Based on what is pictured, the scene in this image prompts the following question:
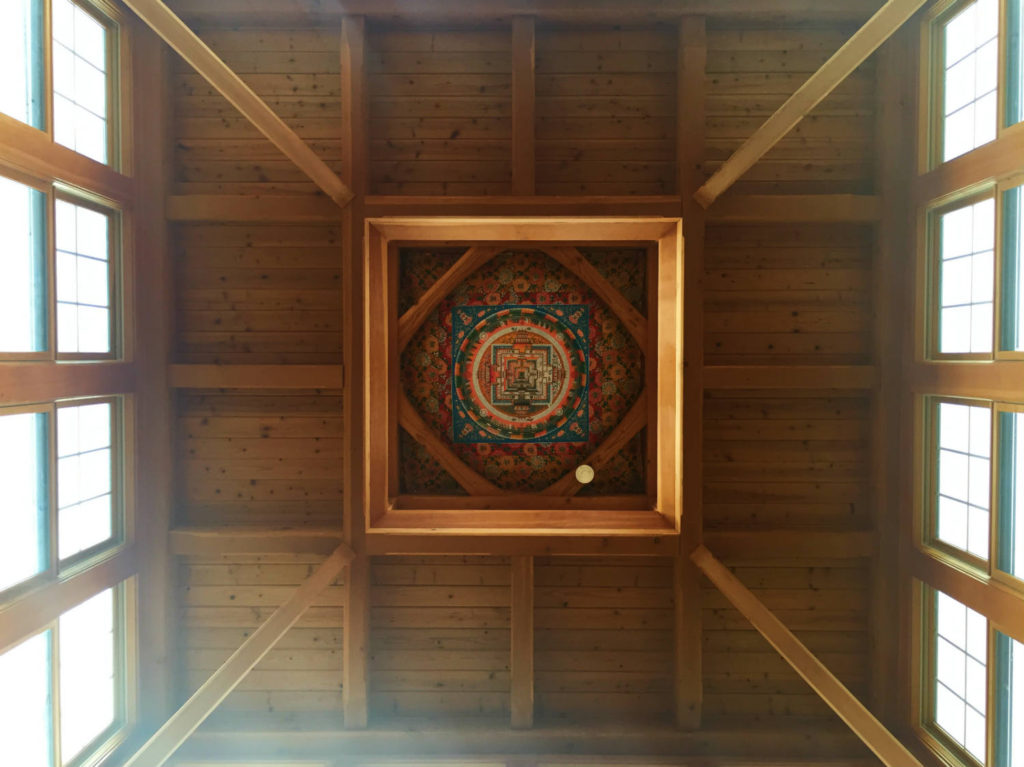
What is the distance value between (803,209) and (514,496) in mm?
3221

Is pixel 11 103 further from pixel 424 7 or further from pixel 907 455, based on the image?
pixel 907 455

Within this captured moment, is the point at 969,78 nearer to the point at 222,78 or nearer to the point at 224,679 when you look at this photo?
the point at 222,78

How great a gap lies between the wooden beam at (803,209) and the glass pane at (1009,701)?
2980mm

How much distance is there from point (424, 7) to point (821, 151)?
131 inches

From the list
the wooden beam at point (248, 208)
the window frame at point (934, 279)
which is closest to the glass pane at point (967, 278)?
the window frame at point (934, 279)

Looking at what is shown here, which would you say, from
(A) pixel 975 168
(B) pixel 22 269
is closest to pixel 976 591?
(A) pixel 975 168

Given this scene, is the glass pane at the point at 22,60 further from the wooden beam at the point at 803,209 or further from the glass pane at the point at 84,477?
the wooden beam at the point at 803,209

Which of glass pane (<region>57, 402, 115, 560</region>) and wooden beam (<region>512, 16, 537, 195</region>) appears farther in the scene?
wooden beam (<region>512, 16, 537, 195</region>)

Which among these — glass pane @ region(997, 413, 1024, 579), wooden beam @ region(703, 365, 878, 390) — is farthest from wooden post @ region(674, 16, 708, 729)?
glass pane @ region(997, 413, 1024, 579)

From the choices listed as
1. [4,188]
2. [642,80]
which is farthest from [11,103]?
[642,80]

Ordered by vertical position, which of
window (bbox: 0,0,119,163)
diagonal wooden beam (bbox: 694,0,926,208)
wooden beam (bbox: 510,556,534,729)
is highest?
window (bbox: 0,0,119,163)

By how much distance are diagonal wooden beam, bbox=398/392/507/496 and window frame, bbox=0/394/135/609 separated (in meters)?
2.04

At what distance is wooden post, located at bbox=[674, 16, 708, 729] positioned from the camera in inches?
147

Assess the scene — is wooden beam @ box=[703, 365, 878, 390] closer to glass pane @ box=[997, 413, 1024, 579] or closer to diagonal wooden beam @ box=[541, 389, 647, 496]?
diagonal wooden beam @ box=[541, 389, 647, 496]
